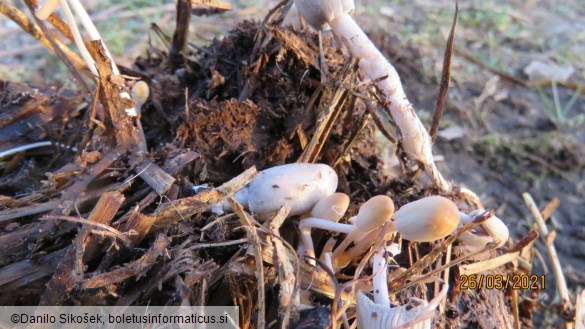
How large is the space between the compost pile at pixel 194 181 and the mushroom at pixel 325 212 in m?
0.08

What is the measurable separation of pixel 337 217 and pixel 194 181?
0.43 metres

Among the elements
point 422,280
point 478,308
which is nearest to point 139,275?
point 422,280

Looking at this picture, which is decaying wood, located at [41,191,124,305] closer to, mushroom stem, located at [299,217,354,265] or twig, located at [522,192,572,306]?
mushroom stem, located at [299,217,354,265]

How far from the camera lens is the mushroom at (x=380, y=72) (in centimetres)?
130

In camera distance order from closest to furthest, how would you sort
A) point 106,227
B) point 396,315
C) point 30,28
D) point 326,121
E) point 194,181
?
point 396,315, point 106,227, point 194,181, point 326,121, point 30,28

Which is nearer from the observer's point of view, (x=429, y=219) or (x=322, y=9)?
(x=429, y=219)

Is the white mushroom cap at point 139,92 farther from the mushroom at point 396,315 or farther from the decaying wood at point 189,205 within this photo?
the mushroom at point 396,315

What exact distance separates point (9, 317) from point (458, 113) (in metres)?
2.55

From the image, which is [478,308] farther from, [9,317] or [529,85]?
[529,85]

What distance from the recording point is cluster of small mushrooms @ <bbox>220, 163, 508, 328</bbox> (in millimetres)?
1029

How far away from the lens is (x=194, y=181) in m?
1.33

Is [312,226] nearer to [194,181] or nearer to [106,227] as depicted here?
[194,181]

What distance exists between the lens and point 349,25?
134 centimetres

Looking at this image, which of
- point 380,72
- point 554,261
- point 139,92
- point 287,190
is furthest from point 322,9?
point 554,261
